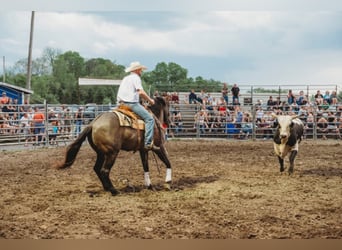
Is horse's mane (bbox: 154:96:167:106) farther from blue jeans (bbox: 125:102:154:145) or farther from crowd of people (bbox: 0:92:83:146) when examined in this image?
crowd of people (bbox: 0:92:83:146)

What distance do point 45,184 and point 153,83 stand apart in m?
1.59

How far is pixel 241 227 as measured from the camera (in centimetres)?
333

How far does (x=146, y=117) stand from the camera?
4320 mm

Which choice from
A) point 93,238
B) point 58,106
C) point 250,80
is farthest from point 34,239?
point 250,80

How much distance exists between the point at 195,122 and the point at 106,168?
339 cm

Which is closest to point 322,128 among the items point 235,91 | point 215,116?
point 215,116

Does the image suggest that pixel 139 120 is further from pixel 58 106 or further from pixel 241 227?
pixel 241 227

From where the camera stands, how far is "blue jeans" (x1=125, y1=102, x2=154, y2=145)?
4297 mm

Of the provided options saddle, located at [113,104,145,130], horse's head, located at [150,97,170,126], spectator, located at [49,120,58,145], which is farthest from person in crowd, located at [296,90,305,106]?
spectator, located at [49,120,58,145]

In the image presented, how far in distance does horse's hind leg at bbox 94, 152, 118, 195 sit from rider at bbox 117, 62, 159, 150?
0.38 meters

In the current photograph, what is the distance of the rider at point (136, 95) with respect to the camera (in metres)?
4.22

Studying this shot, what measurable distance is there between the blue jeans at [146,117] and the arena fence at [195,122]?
35 centimetres

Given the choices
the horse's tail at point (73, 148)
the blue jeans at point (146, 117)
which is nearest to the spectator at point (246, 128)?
the blue jeans at point (146, 117)

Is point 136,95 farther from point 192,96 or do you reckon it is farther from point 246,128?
point 246,128
